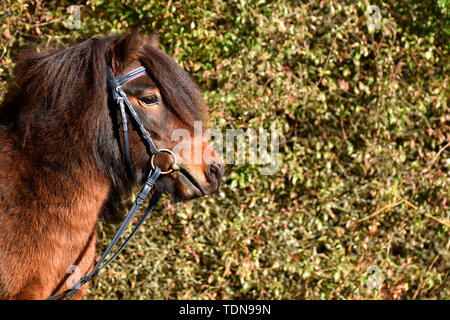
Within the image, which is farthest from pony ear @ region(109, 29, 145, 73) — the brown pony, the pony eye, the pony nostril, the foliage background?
the foliage background

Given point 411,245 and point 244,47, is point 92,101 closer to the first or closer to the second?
point 244,47

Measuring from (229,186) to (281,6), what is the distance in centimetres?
163

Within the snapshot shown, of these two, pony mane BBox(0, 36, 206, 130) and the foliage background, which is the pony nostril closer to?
pony mane BBox(0, 36, 206, 130)

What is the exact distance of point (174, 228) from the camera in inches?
171

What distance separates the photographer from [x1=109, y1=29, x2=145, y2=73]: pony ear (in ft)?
7.61

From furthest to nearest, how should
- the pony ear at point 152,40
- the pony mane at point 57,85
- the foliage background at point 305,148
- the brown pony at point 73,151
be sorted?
the foliage background at point 305,148
the pony ear at point 152,40
the pony mane at point 57,85
the brown pony at point 73,151

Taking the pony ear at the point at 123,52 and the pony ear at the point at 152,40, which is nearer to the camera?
the pony ear at the point at 123,52

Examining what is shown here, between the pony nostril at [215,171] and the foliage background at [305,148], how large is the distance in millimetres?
1685

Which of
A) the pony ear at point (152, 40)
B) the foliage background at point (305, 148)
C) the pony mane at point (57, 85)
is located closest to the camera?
the pony mane at point (57, 85)

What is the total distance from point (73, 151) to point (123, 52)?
0.53 meters

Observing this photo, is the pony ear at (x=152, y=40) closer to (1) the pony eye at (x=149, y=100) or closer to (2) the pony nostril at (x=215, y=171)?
(1) the pony eye at (x=149, y=100)

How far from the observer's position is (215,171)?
2.37 meters

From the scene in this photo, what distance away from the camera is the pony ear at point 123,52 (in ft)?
7.61

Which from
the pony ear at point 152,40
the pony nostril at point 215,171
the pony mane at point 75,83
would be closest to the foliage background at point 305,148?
the pony ear at point 152,40
